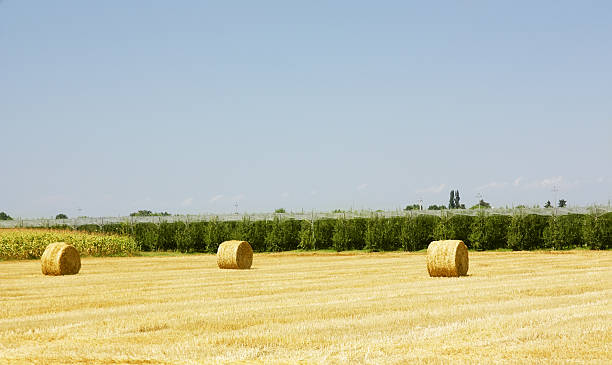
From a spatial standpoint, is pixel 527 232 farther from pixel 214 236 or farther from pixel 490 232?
pixel 214 236

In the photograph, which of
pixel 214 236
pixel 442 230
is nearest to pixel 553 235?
pixel 442 230

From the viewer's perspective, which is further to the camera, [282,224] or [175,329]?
[282,224]

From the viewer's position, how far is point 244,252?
2717cm

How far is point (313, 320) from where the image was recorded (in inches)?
499

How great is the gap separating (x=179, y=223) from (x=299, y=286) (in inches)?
1241

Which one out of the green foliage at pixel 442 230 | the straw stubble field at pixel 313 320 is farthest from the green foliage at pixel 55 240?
the straw stubble field at pixel 313 320

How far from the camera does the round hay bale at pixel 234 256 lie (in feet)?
87.8

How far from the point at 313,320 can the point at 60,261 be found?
47.6 ft

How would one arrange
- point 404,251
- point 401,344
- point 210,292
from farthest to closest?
point 404,251, point 210,292, point 401,344

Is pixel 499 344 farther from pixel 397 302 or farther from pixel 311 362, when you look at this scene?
pixel 397 302

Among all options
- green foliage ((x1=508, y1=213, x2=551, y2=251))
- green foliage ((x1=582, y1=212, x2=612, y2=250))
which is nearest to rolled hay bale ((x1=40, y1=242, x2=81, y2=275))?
green foliage ((x1=508, y1=213, x2=551, y2=251))

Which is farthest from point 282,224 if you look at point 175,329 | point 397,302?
point 175,329

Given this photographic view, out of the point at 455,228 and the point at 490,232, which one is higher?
the point at 455,228

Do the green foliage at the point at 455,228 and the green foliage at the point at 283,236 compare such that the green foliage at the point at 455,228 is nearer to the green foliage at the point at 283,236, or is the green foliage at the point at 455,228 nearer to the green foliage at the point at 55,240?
the green foliage at the point at 283,236
